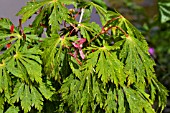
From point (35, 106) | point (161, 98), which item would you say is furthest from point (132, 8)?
point (35, 106)

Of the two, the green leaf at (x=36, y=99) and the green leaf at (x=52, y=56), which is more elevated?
the green leaf at (x=52, y=56)

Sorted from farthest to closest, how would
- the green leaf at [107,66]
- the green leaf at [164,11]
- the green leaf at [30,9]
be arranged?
the green leaf at [164,11] < the green leaf at [30,9] < the green leaf at [107,66]

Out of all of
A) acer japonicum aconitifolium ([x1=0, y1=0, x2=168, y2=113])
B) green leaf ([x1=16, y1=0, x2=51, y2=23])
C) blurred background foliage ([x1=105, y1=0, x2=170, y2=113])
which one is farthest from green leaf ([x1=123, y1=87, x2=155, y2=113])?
blurred background foliage ([x1=105, y1=0, x2=170, y2=113])

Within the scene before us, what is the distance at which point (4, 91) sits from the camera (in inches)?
40.3

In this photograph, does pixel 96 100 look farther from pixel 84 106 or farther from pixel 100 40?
pixel 100 40

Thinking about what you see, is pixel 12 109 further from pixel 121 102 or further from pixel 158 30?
pixel 158 30

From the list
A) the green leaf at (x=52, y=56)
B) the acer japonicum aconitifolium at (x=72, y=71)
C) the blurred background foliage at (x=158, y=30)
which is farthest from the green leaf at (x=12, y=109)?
the blurred background foliage at (x=158, y=30)

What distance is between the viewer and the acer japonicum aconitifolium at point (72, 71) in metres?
1.03

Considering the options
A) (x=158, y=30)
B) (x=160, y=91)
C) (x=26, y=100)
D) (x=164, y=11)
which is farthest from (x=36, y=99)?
(x=158, y=30)

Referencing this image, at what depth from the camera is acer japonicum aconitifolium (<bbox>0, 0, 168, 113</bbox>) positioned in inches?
40.4

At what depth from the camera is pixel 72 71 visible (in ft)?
3.46

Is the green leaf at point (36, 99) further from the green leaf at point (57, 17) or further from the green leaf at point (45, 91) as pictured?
the green leaf at point (57, 17)

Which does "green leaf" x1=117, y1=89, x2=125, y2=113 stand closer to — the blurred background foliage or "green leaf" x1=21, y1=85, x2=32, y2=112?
"green leaf" x1=21, y1=85, x2=32, y2=112

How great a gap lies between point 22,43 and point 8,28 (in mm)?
83
